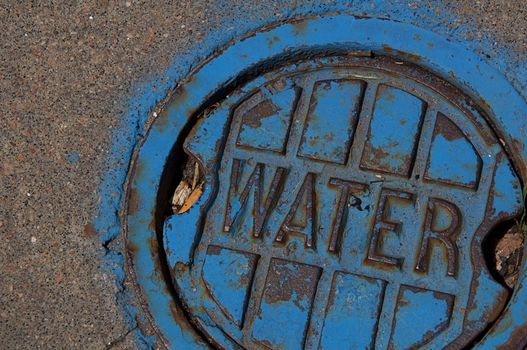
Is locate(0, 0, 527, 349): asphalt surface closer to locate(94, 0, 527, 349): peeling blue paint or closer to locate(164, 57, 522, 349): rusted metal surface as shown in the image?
locate(94, 0, 527, 349): peeling blue paint

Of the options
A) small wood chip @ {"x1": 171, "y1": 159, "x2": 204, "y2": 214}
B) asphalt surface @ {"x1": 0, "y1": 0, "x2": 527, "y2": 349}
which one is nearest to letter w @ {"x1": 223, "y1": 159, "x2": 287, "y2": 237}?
small wood chip @ {"x1": 171, "y1": 159, "x2": 204, "y2": 214}

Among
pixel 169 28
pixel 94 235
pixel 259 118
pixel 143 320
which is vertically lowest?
pixel 143 320

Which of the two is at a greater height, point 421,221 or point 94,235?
point 421,221

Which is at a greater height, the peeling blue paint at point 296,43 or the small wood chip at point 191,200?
the peeling blue paint at point 296,43

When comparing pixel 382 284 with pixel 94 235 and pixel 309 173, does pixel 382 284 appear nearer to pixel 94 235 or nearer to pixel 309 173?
pixel 309 173

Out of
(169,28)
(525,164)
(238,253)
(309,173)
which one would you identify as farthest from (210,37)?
(525,164)

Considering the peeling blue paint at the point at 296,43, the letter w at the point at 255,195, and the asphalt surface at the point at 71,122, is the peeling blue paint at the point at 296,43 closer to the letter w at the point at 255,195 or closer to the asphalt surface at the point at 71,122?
Answer: the asphalt surface at the point at 71,122

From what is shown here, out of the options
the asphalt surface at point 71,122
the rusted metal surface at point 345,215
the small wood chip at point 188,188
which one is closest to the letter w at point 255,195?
the rusted metal surface at point 345,215
